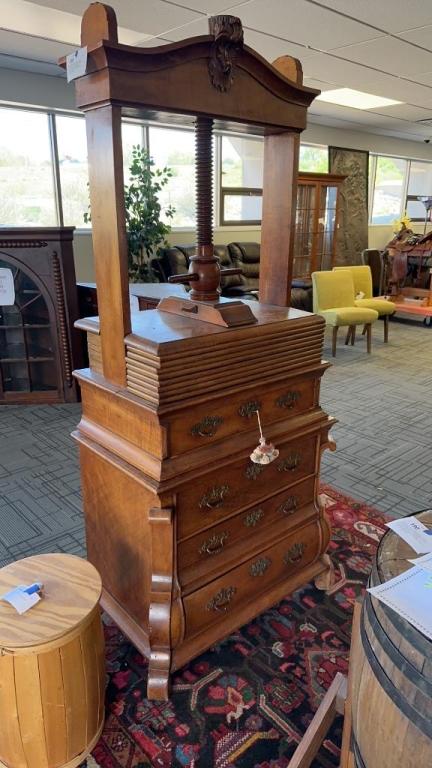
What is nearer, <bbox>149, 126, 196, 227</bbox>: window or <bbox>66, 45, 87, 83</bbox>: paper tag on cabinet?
<bbox>66, 45, 87, 83</bbox>: paper tag on cabinet

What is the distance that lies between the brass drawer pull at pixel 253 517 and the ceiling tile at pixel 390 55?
3.77m

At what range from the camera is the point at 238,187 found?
6.95m

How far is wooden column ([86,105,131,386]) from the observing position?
122 centimetres

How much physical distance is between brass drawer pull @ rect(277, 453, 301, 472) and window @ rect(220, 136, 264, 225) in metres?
5.72

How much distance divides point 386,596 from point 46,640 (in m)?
0.80

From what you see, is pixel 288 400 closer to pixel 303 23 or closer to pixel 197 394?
pixel 197 394

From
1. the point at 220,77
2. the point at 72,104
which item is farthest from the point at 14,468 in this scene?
the point at 72,104

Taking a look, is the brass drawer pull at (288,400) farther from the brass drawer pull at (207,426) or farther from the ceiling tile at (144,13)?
the ceiling tile at (144,13)

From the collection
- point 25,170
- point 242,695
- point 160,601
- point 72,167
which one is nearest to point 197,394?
point 160,601

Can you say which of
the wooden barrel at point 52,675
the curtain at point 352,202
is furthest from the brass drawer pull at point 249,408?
the curtain at point 352,202

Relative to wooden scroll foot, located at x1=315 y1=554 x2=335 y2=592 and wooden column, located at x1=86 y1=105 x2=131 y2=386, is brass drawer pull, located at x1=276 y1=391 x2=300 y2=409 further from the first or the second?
wooden scroll foot, located at x1=315 y1=554 x2=335 y2=592

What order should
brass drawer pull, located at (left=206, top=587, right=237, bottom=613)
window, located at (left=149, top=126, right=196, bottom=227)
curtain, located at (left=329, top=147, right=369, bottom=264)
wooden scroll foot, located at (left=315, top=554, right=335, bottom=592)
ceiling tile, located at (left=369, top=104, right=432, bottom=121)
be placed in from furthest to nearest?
curtain, located at (left=329, top=147, right=369, bottom=264) < ceiling tile, located at (left=369, top=104, right=432, bottom=121) < window, located at (left=149, top=126, right=196, bottom=227) < wooden scroll foot, located at (left=315, top=554, right=335, bottom=592) < brass drawer pull, located at (left=206, top=587, right=237, bottom=613)

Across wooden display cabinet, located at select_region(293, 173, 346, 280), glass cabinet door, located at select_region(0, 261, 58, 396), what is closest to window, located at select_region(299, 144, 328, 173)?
wooden display cabinet, located at select_region(293, 173, 346, 280)

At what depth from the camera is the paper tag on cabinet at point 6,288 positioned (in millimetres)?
3787
